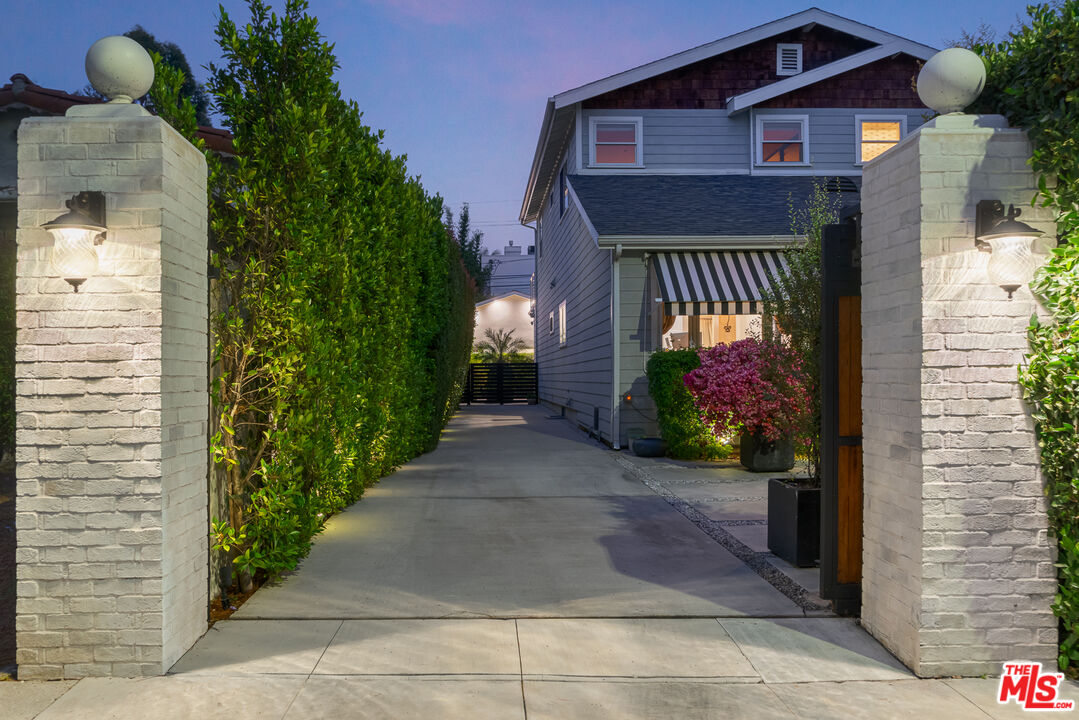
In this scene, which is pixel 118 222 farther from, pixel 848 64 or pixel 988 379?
pixel 848 64

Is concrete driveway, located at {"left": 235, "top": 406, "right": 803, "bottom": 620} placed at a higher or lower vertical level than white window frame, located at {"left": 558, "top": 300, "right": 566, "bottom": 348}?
lower

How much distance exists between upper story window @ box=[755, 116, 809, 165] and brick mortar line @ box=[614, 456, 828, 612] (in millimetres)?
7974

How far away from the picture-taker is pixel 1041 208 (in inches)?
139

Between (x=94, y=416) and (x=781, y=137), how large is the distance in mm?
13411

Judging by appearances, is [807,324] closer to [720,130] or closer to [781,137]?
[720,130]

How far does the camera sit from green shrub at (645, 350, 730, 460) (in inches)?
417

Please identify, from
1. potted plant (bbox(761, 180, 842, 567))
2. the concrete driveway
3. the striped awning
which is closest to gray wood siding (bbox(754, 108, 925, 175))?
the striped awning

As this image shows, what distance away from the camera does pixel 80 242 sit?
11.2 feet

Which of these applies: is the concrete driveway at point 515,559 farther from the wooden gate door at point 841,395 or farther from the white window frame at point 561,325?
the white window frame at point 561,325

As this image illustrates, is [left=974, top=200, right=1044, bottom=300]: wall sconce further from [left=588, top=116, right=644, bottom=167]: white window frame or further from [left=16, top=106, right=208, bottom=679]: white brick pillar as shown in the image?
[left=588, top=116, right=644, bottom=167]: white window frame

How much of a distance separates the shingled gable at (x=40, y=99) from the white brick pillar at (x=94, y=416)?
5766 mm

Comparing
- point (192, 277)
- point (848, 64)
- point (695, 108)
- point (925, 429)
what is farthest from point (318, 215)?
point (848, 64)

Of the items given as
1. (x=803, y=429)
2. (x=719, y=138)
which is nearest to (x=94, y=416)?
(x=803, y=429)

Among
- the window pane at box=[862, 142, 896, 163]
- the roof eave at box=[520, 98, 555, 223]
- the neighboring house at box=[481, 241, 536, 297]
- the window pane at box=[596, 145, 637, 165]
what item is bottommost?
the window pane at box=[596, 145, 637, 165]
